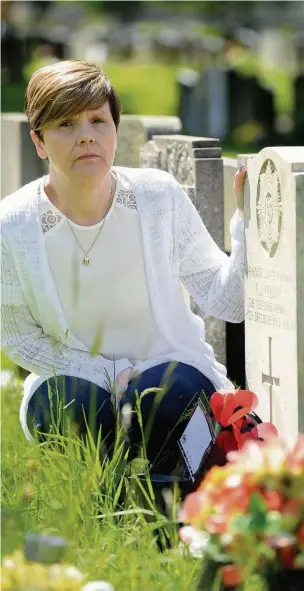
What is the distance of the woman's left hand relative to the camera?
136 inches

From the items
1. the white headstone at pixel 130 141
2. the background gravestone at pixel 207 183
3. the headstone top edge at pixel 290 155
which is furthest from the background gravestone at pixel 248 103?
the headstone top edge at pixel 290 155

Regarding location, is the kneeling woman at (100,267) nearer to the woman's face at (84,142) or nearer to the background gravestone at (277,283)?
the woman's face at (84,142)

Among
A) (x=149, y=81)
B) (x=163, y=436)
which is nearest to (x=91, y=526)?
(x=163, y=436)

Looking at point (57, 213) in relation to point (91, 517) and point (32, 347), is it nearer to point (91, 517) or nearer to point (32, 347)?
point (32, 347)

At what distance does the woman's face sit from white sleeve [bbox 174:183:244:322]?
27 centimetres

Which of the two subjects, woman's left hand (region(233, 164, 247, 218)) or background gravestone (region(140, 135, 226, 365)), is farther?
background gravestone (region(140, 135, 226, 365))

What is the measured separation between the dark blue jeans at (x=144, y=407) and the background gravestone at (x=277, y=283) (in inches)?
8.1

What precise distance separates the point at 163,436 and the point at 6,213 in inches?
29.9

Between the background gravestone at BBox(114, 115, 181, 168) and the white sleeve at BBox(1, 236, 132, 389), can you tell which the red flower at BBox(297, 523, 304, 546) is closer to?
the white sleeve at BBox(1, 236, 132, 389)

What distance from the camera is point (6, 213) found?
11.6 ft

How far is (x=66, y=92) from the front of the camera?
3.36 metres

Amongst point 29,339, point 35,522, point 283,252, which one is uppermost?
point 283,252

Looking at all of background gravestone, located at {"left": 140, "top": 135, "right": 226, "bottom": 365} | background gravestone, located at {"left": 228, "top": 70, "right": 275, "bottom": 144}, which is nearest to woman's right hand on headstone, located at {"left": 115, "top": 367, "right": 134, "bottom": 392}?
background gravestone, located at {"left": 140, "top": 135, "right": 226, "bottom": 365}

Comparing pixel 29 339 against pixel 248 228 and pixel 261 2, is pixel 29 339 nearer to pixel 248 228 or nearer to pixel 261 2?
pixel 248 228
